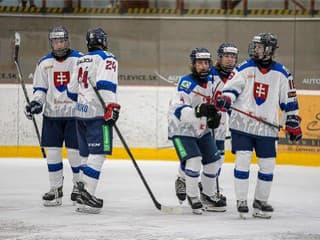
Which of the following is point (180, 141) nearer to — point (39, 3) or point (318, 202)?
point (318, 202)

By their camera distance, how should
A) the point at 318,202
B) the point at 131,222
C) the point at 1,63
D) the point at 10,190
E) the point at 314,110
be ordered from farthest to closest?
the point at 1,63 < the point at 314,110 < the point at 10,190 < the point at 318,202 < the point at 131,222

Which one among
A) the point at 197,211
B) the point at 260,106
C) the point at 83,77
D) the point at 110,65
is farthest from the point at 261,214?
the point at 83,77

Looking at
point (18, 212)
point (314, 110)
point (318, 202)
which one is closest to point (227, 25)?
point (314, 110)

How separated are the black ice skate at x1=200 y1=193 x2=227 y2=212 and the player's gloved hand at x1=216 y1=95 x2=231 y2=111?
2.74 ft

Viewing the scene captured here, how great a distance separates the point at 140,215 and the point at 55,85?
48.4 inches

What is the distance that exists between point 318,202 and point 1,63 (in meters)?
5.13

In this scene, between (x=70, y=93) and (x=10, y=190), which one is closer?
(x=70, y=93)

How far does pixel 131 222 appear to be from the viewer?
643 centimetres

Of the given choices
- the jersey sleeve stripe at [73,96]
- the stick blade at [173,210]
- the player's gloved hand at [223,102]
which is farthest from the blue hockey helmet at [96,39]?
the stick blade at [173,210]

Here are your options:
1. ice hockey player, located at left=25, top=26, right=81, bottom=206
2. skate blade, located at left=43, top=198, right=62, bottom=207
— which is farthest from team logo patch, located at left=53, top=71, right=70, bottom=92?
skate blade, located at left=43, top=198, right=62, bottom=207

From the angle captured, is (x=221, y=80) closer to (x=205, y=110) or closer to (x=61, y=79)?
(x=205, y=110)

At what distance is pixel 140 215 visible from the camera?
22.3 feet

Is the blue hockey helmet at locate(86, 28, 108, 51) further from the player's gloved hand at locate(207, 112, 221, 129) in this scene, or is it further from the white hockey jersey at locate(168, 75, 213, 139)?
the player's gloved hand at locate(207, 112, 221, 129)

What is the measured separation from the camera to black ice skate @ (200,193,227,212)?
7.10 metres
